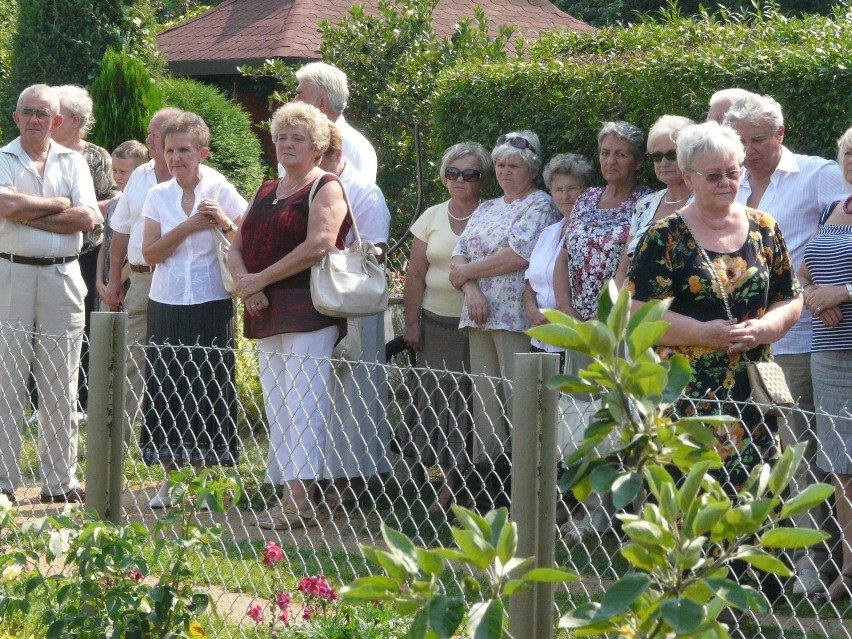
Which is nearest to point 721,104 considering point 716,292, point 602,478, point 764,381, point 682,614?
point 716,292

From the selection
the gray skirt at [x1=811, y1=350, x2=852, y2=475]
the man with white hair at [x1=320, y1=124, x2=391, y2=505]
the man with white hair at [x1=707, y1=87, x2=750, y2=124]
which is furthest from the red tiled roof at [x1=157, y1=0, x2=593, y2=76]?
the gray skirt at [x1=811, y1=350, x2=852, y2=475]

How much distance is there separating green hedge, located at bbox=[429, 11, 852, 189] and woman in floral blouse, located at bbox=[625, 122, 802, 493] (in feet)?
4.57

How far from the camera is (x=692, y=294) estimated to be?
4355mm

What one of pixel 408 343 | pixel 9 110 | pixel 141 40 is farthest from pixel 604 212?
pixel 9 110

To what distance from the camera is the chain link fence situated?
4.44 meters

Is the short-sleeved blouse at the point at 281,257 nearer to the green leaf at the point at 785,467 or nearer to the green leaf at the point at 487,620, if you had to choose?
the green leaf at the point at 487,620

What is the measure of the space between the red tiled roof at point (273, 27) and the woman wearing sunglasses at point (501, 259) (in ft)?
37.0

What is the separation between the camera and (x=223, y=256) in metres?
6.32

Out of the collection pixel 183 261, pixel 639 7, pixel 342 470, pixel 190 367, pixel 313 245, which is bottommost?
pixel 342 470

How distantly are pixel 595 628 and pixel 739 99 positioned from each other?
3.63 m

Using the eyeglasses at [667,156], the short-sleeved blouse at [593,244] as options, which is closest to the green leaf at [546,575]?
the eyeglasses at [667,156]

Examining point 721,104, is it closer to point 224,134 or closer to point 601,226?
point 601,226

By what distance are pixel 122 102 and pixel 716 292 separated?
8.39m

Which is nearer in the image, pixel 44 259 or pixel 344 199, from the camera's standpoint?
pixel 344 199
